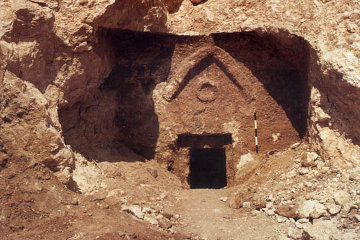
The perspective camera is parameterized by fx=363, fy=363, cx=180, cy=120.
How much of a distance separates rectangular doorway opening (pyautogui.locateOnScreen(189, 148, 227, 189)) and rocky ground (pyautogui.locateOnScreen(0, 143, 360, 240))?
2.88 m

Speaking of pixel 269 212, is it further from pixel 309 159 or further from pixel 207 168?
pixel 207 168

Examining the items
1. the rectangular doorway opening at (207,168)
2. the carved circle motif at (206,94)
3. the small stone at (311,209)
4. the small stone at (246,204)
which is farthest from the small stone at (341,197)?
the rectangular doorway opening at (207,168)

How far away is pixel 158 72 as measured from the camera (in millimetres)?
5621

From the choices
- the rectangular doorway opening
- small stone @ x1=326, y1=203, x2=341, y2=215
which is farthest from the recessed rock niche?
small stone @ x1=326, y1=203, x2=341, y2=215

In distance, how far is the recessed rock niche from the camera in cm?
541

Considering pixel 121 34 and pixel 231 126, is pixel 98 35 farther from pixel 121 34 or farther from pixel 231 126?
pixel 231 126

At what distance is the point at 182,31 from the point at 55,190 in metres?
3.00

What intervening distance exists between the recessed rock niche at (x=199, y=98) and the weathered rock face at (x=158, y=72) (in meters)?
0.02

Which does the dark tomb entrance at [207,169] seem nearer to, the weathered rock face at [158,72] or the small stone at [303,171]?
the weathered rock face at [158,72]

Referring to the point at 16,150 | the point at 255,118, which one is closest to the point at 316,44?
the point at 255,118

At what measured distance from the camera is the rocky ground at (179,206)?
3129mm

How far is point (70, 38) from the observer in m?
4.11

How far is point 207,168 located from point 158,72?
313 cm

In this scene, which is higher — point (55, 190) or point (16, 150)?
point (16, 150)
